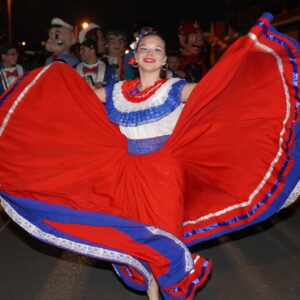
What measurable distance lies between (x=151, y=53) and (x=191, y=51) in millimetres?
4700

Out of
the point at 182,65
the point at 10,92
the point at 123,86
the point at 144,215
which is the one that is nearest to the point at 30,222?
the point at 144,215

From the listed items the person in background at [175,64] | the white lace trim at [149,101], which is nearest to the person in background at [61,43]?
the person in background at [175,64]

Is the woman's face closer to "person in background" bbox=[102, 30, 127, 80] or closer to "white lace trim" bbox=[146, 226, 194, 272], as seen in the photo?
"white lace trim" bbox=[146, 226, 194, 272]

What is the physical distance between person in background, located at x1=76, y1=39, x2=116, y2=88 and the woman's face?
357 cm

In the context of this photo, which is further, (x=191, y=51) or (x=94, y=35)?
(x=191, y=51)

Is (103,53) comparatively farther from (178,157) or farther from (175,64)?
(178,157)

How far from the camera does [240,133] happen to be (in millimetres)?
3043

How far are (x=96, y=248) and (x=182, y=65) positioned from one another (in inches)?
226

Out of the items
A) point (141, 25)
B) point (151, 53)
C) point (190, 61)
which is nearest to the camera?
point (151, 53)

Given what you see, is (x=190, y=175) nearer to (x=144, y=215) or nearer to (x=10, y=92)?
(x=144, y=215)

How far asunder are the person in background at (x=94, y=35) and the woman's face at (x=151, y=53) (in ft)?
13.4

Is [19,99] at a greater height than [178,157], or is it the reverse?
[19,99]

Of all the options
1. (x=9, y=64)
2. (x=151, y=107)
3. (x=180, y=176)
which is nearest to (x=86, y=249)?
(x=180, y=176)

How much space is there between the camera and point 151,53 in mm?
3436
